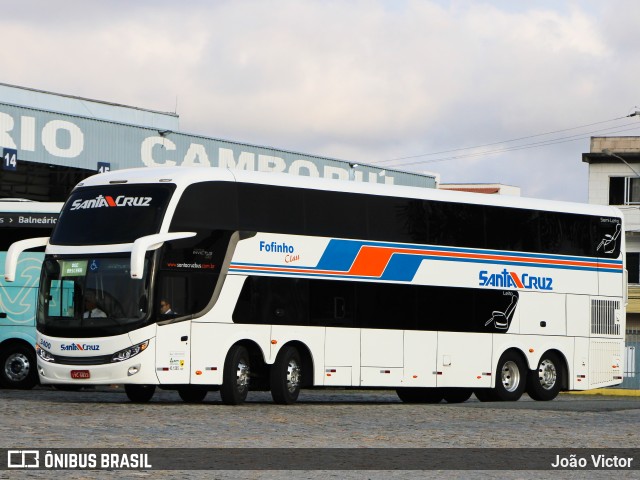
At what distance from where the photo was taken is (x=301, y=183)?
2522cm

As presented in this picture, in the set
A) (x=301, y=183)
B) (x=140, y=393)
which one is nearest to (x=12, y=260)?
(x=140, y=393)

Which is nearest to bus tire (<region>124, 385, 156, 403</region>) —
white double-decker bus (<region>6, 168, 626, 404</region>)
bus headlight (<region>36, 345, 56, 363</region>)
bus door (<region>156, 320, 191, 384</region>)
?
white double-decker bus (<region>6, 168, 626, 404</region>)

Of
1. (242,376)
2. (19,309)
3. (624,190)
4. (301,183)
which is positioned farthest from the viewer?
(624,190)

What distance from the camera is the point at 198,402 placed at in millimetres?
25688

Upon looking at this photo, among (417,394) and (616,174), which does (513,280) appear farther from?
(616,174)

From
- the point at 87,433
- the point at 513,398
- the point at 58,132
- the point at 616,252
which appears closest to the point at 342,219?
the point at 513,398

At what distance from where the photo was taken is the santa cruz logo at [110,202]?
23172mm

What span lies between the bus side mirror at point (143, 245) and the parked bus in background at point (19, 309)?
8.06 meters

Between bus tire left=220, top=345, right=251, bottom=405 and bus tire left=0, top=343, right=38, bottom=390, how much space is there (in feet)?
23.9

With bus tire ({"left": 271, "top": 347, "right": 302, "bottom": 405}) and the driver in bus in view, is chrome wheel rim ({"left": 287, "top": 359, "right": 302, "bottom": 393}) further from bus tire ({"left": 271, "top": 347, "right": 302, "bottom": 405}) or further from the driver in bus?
the driver in bus

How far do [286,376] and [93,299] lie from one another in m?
3.80

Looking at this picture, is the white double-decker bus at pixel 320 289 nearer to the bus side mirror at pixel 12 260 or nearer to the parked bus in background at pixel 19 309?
the bus side mirror at pixel 12 260

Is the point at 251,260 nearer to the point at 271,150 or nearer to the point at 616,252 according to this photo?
the point at 616,252

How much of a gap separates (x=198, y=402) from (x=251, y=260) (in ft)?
10.6
